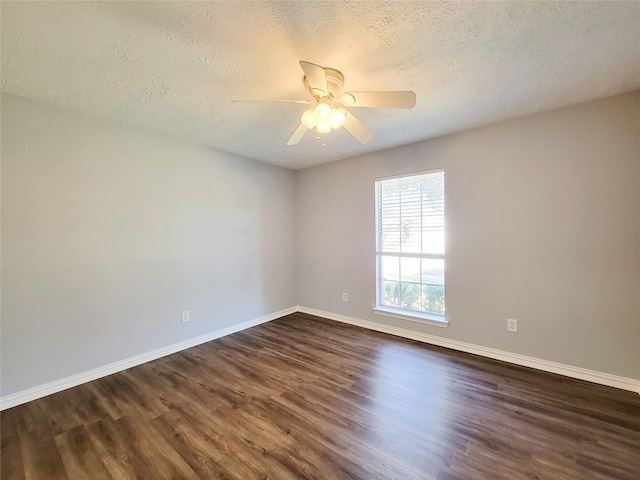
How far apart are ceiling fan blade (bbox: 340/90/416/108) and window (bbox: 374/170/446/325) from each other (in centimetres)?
164

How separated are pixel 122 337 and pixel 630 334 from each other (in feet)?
14.6

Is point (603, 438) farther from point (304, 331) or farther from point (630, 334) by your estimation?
point (304, 331)

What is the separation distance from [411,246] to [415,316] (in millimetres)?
856

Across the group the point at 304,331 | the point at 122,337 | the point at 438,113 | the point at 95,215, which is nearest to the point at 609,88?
the point at 438,113

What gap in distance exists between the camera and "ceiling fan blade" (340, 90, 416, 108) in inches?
60.6

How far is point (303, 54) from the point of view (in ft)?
5.28

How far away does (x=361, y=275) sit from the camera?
3695mm

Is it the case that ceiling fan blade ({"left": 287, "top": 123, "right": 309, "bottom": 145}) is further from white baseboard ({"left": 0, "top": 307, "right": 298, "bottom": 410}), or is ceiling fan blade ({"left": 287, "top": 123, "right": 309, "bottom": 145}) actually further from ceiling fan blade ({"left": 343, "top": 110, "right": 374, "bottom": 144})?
white baseboard ({"left": 0, "top": 307, "right": 298, "bottom": 410})

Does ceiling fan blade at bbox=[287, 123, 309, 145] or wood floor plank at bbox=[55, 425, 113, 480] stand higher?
ceiling fan blade at bbox=[287, 123, 309, 145]

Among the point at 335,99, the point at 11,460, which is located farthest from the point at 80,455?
the point at 335,99

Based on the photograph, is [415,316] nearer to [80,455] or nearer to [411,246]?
[411,246]

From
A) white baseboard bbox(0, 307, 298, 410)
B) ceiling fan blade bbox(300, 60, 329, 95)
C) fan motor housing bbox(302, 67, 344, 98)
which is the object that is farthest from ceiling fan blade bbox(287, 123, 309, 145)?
white baseboard bbox(0, 307, 298, 410)

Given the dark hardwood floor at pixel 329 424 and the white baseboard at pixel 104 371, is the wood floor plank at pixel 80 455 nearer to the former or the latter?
the dark hardwood floor at pixel 329 424

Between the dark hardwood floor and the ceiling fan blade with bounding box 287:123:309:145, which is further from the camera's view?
the ceiling fan blade with bounding box 287:123:309:145
